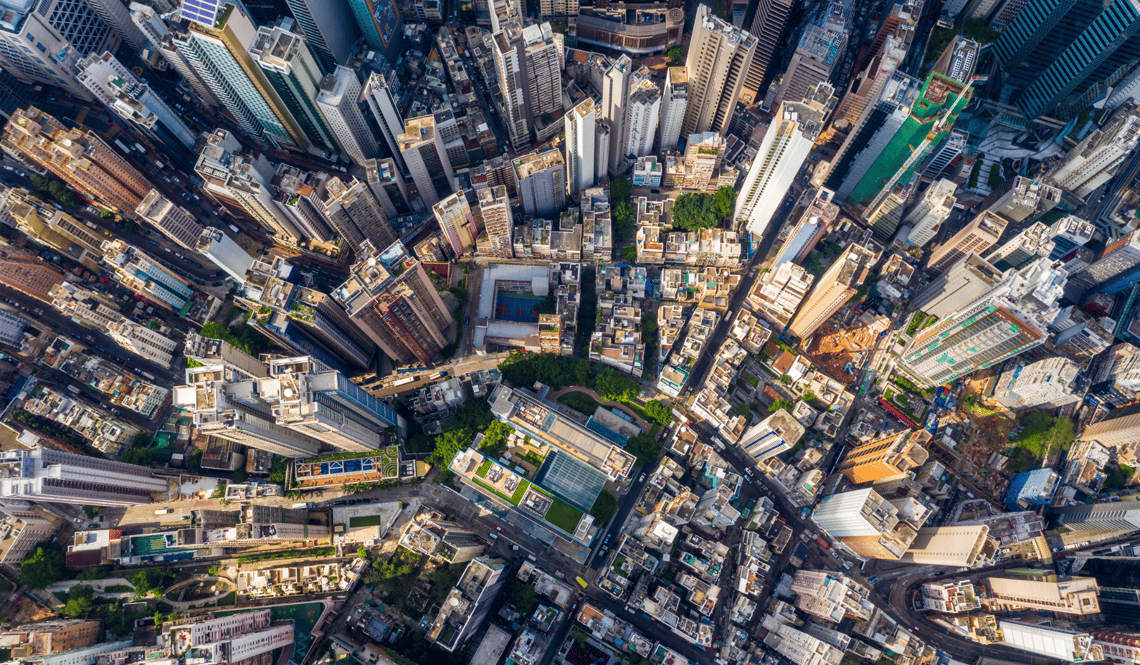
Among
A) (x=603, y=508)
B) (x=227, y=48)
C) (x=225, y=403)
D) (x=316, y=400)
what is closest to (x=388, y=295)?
(x=316, y=400)

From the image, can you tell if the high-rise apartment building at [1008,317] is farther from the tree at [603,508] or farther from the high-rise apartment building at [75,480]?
the high-rise apartment building at [75,480]

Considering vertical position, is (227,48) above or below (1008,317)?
below

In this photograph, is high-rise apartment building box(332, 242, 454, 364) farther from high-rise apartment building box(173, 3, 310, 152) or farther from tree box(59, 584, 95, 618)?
tree box(59, 584, 95, 618)

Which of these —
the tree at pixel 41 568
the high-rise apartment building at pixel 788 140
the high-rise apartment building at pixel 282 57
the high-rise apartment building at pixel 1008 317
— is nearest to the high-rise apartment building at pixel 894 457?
the high-rise apartment building at pixel 1008 317

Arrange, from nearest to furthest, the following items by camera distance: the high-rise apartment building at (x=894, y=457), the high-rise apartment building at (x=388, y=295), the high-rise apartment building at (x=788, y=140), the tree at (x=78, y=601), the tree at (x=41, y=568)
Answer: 1. the high-rise apartment building at (x=388, y=295)
2. the high-rise apartment building at (x=788, y=140)
3. the tree at (x=78, y=601)
4. the tree at (x=41, y=568)
5. the high-rise apartment building at (x=894, y=457)

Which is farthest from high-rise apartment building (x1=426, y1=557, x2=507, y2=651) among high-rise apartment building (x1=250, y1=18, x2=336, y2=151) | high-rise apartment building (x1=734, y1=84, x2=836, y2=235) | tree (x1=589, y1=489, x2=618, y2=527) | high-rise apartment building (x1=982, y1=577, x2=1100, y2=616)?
high-rise apartment building (x1=982, y1=577, x2=1100, y2=616)

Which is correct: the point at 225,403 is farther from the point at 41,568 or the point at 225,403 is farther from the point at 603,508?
the point at 603,508
